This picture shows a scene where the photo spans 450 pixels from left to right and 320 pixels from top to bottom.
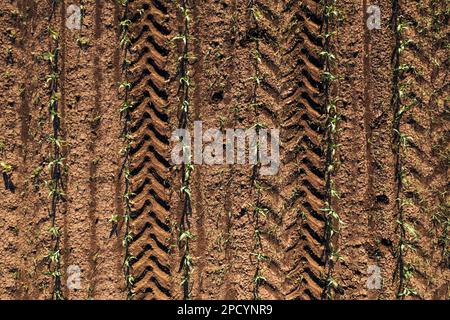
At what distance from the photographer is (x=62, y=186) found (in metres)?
3.16

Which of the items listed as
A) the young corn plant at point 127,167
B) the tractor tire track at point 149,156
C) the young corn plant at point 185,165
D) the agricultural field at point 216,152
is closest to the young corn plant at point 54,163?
the agricultural field at point 216,152

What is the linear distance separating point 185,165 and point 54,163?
35.2 inches

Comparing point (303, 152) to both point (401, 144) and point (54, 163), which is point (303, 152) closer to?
point (401, 144)

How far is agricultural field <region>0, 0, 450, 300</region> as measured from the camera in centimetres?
316

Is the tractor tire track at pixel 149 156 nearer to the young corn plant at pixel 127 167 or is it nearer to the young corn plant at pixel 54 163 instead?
the young corn plant at pixel 127 167

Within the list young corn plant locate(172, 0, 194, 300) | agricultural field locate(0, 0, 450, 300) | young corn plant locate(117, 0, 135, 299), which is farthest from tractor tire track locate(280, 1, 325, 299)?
young corn plant locate(117, 0, 135, 299)

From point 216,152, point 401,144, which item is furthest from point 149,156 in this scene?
point 401,144

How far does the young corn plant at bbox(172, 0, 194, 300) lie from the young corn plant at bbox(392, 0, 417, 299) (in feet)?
4.65

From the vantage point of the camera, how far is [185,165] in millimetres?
3166

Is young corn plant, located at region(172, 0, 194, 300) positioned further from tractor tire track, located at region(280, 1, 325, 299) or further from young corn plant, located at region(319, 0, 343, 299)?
young corn plant, located at region(319, 0, 343, 299)
